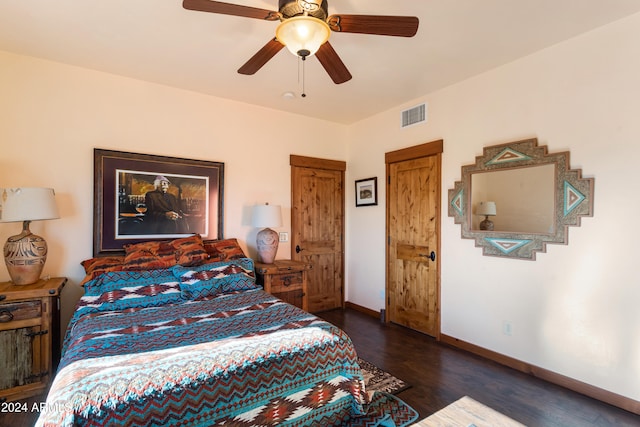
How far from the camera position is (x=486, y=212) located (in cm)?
305

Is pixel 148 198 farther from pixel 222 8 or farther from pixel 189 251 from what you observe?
pixel 222 8

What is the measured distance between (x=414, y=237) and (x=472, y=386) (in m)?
1.64

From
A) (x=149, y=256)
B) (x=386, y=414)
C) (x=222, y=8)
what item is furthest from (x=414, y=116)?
(x=149, y=256)

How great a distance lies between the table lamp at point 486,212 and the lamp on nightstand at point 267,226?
2.11 m

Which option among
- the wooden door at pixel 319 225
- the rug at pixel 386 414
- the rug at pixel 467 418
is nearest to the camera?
the rug at pixel 467 418

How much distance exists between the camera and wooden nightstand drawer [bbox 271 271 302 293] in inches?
135

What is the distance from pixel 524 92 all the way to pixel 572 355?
2188mm

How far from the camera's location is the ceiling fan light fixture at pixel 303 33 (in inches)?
62.4

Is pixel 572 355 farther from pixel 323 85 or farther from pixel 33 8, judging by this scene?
pixel 33 8

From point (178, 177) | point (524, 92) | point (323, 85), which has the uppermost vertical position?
point (323, 85)

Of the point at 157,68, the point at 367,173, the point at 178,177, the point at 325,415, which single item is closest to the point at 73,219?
the point at 178,177

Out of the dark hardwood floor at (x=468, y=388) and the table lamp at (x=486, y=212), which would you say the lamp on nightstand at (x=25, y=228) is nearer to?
the dark hardwood floor at (x=468, y=388)

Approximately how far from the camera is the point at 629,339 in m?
2.18

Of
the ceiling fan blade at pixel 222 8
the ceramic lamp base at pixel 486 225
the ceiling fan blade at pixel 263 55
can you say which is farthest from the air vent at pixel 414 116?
the ceiling fan blade at pixel 222 8
